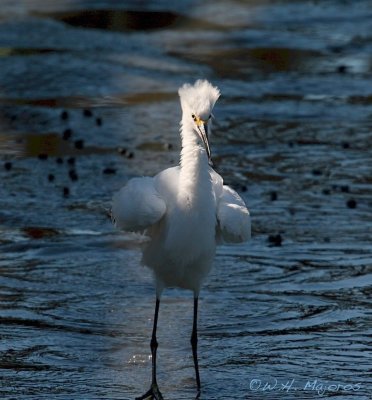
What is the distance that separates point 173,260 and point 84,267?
2.28 m

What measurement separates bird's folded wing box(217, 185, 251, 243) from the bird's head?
1.29 ft

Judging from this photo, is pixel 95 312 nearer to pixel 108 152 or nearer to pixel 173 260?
pixel 173 260

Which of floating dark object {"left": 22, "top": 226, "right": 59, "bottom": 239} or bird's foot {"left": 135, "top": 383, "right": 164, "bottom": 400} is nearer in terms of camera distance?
bird's foot {"left": 135, "top": 383, "right": 164, "bottom": 400}

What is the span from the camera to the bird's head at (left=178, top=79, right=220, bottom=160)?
7484 mm

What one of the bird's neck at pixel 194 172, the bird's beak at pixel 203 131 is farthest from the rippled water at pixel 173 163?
the bird's beak at pixel 203 131

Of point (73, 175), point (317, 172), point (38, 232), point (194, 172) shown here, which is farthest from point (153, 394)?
point (317, 172)

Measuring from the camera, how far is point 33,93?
1547cm

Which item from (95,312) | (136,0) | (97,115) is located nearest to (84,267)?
(95,312)

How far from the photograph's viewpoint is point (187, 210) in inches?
296

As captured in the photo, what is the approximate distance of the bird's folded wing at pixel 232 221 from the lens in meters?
7.63

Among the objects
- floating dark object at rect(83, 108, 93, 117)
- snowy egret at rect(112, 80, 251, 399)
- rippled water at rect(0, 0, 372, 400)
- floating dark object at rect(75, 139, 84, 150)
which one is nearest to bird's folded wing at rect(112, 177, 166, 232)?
snowy egret at rect(112, 80, 251, 399)

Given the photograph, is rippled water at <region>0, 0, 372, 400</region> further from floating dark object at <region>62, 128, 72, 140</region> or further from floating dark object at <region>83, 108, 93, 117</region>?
floating dark object at <region>62, 128, 72, 140</region>

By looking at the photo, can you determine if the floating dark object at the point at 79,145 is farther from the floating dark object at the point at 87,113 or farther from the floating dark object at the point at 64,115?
the floating dark object at the point at 87,113

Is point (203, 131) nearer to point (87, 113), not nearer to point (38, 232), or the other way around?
point (38, 232)
